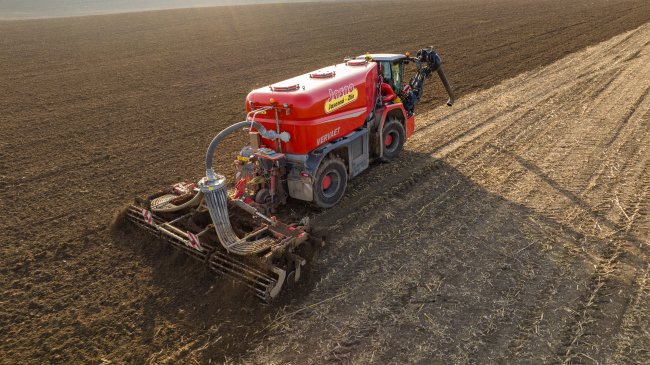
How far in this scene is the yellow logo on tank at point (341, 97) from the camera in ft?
25.1

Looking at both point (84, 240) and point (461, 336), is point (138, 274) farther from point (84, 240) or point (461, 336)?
point (461, 336)

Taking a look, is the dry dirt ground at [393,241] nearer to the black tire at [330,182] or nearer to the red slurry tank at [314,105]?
the black tire at [330,182]

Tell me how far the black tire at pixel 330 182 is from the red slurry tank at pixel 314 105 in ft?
1.43

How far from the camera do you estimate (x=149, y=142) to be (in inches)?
466

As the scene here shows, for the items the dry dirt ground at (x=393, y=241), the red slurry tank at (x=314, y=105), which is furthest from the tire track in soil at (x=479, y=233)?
the red slurry tank at (x=314, y=105)

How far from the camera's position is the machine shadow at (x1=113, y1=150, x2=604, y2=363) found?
5617mm

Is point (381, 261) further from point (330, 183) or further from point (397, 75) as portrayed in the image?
point (397, 75)

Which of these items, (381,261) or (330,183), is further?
(330,183)

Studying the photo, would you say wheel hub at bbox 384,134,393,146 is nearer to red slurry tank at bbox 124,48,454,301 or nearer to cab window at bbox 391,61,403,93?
red slurry tank at bbox 124,48,454,301

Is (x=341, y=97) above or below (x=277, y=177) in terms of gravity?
above

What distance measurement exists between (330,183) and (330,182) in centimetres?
2

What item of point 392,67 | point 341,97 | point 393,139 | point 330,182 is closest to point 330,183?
point 330,182

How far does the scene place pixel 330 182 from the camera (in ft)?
26.8

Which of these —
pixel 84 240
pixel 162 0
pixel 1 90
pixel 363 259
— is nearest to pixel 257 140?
pixel 363 259
